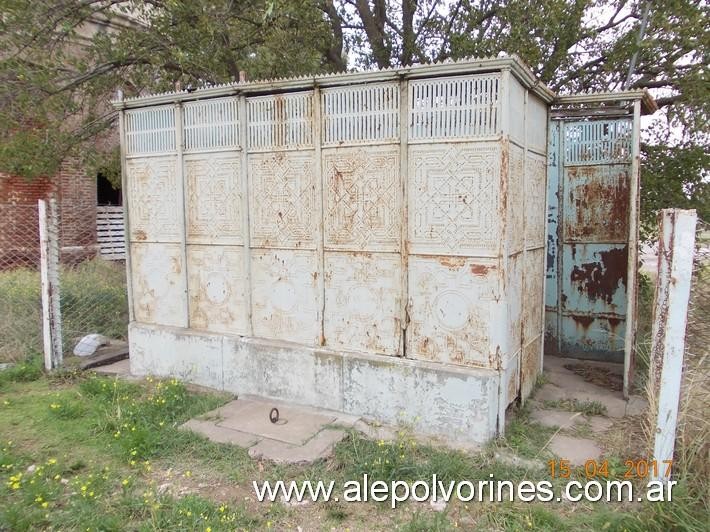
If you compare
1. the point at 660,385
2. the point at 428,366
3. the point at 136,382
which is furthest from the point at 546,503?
the point at 136,382

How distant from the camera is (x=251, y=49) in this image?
7996mm

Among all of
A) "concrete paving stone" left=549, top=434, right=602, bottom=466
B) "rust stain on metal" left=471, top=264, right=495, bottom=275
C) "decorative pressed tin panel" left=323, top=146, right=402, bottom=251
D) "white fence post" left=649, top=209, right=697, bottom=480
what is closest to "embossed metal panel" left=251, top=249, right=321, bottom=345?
"decorative pressed tin panel" left=323, top=146, right=402, bottom=251

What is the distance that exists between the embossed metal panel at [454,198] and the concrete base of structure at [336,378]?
97 cm

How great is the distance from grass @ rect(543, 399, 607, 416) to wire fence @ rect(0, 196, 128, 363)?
5.35 m

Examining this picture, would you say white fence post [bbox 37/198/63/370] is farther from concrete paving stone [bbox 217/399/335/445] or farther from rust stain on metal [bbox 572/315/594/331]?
rust stain on metal [bbox 572/315/594/331]

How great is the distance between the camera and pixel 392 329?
174 inches

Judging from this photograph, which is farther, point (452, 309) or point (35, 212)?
point (35, 212)

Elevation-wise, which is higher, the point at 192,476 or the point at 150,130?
the point at 150,130

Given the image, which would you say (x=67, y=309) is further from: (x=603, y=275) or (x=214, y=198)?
(x=603, y=275)

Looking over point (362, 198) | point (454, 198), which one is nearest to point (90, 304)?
point (362, 198)

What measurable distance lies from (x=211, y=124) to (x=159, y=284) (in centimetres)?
179

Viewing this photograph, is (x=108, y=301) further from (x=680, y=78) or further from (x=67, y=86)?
(x=680, y=78)

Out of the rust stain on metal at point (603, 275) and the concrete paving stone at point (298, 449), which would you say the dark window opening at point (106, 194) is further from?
the rust stain on metal at point (603, 275)

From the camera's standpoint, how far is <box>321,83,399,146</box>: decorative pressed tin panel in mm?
4289
